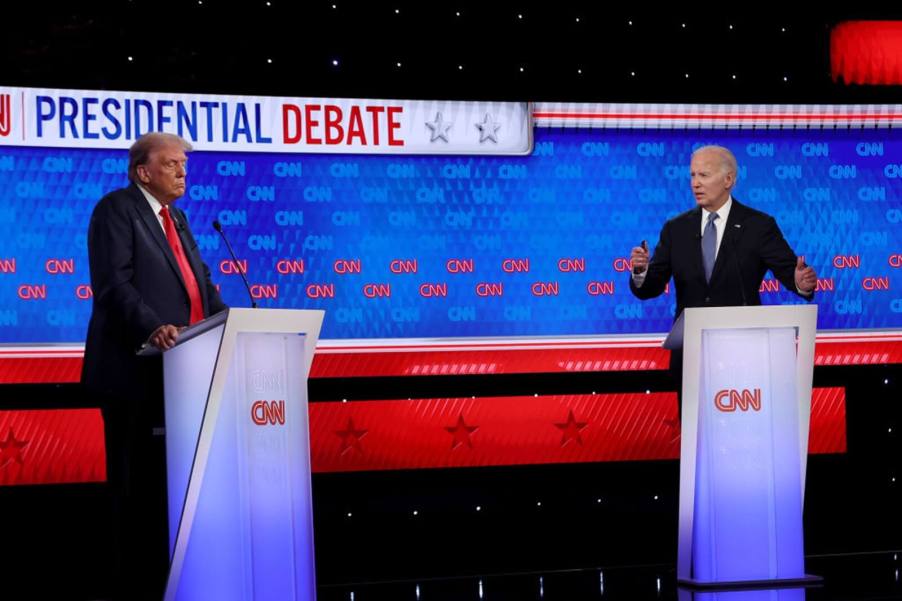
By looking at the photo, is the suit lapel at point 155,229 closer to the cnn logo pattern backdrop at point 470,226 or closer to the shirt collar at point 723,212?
the cnn logo pattern backdrop at point 470,226

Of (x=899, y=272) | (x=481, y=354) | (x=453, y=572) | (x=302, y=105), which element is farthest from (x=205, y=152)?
(x=899, y=272)

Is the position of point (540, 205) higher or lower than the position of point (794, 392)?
higher

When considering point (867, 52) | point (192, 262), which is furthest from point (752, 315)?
point (867, 52)

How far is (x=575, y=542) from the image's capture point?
562 centimetres

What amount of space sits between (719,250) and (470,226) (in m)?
1.40

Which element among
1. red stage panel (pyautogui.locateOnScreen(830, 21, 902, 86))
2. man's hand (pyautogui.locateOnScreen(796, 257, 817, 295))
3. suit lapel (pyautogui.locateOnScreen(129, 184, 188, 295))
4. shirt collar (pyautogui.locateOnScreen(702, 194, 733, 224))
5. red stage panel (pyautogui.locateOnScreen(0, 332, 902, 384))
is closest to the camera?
suit lapel (pyautogui.locateOnScreen(129, 184, 188, 295))

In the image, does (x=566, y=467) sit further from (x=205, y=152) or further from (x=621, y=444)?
(x=205, y=152)

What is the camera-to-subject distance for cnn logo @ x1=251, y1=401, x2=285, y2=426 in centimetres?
340

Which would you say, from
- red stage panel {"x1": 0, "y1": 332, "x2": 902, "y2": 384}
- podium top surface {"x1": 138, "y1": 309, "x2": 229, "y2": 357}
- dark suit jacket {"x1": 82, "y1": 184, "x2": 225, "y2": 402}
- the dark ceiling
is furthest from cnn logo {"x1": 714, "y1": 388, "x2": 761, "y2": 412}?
the dark ceiling

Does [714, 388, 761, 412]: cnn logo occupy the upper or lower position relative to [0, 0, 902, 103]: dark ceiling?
lower

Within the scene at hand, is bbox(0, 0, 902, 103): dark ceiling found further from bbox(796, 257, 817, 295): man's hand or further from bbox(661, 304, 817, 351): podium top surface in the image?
bbox(661, 304, 817, 351): podium top surface

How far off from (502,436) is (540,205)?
3.49ft

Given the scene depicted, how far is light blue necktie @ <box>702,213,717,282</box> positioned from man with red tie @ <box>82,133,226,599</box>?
6.00ft

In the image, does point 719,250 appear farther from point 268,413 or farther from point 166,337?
point 166,337
